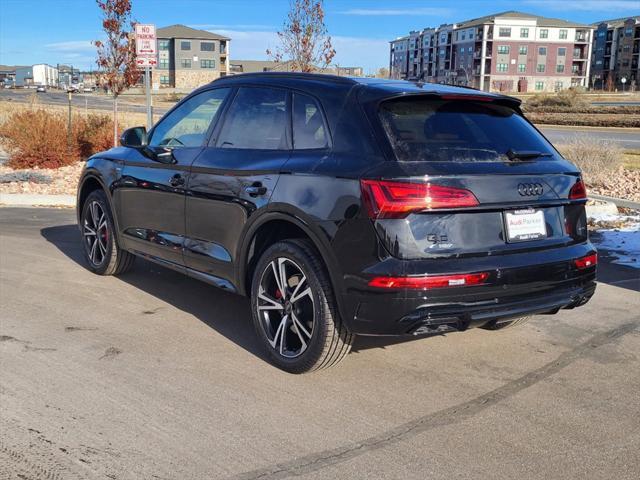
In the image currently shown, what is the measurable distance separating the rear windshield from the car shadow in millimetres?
1641

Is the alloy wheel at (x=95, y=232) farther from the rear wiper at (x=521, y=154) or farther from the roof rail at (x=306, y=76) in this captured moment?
the rear wiper at (x=521, y=154)

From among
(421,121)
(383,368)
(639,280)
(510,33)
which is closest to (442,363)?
(383,368)

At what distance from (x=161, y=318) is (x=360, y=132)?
250 cm

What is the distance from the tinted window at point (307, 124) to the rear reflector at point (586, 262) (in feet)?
5.71

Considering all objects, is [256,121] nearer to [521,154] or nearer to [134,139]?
[134,139]

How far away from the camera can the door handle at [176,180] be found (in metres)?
5.34

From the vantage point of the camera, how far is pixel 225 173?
16.0 feet

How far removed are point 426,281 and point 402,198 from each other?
18.3 inches

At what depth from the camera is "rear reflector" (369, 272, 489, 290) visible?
3.73m

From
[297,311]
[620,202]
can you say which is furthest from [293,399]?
[620,202]

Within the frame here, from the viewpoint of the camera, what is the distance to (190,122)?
5613 mm

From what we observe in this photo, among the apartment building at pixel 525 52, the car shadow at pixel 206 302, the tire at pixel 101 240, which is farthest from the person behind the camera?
the apartment building at pixel 525 52

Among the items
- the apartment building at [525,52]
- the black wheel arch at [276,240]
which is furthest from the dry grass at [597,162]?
the apartment building at [525,52]

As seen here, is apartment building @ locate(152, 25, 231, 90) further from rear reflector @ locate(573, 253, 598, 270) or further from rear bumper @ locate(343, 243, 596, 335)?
rear bumper @ locate(343, 243, 596, 335)
